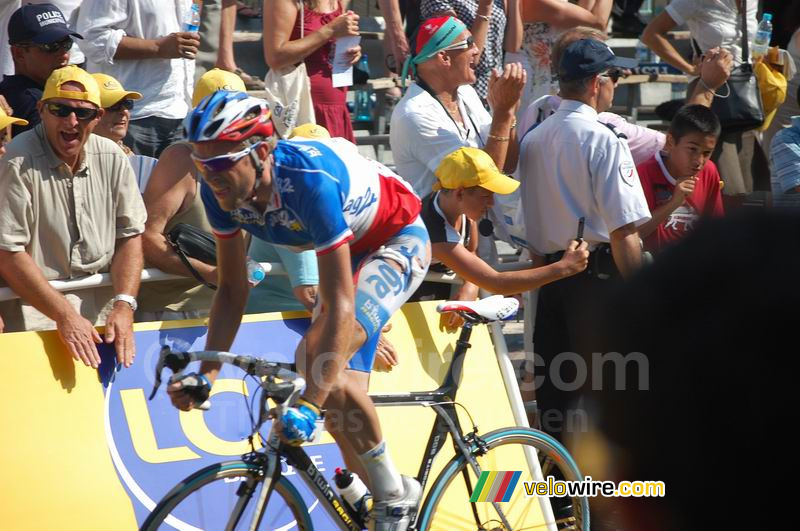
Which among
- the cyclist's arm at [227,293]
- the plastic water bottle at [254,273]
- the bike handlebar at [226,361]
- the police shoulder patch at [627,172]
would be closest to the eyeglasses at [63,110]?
the plastic water bottle at [254,273]

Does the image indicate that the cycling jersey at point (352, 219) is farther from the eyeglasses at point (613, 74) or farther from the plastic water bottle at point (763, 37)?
the plastic water bottle at point (763, 37)

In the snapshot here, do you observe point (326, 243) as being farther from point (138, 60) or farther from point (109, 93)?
point (138, 60)

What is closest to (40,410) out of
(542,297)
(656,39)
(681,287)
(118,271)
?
(118,271)

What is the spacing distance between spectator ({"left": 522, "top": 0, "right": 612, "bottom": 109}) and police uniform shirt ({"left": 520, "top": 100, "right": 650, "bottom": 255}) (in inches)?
86.2

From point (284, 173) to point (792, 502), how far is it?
308cm

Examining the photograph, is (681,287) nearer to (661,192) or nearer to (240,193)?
(240,193)

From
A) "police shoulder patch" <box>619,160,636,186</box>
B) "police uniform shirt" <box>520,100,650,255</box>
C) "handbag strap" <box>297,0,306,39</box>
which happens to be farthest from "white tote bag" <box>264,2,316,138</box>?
"police shoulder patch" <box>619,160,636,186</box>

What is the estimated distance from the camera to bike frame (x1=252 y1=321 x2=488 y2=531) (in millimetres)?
3928

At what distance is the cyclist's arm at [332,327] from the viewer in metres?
3.73

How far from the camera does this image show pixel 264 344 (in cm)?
501

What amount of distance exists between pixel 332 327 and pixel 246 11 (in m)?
6.31

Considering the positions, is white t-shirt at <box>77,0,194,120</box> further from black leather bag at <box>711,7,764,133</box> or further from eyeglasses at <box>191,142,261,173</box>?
black leather bag at <box>711,7,764,133</box>

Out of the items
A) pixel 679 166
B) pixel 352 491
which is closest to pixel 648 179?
pixel 679 166

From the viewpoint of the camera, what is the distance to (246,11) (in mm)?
9523
